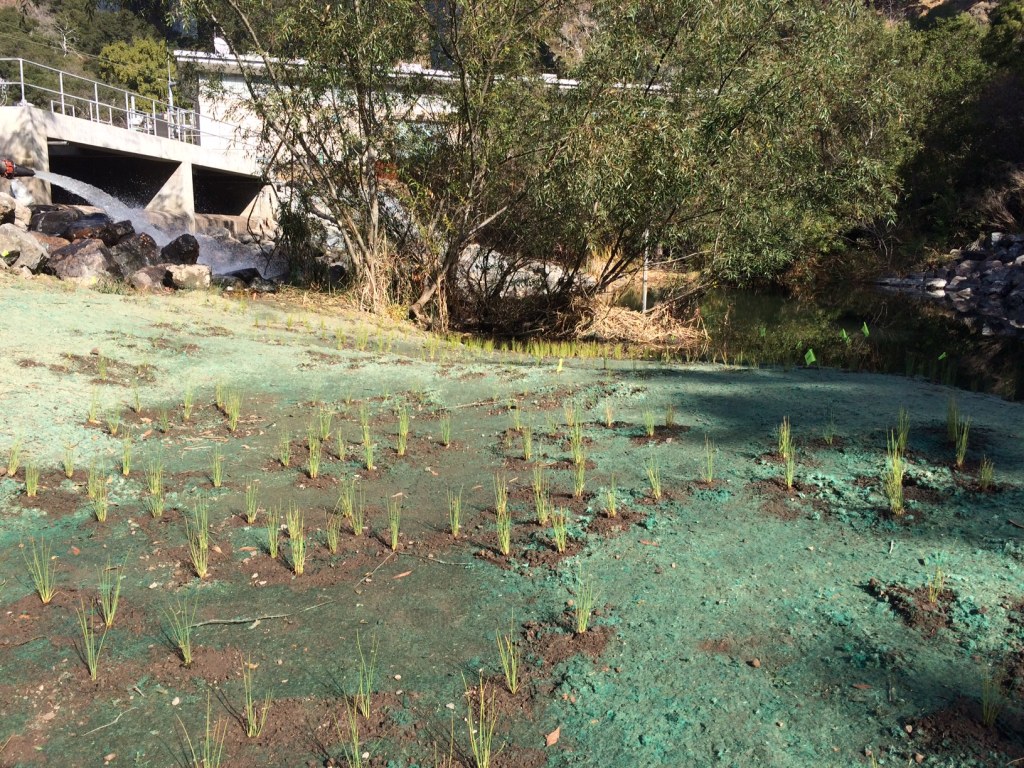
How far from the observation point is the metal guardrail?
21.5 meters

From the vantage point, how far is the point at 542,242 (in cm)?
1442

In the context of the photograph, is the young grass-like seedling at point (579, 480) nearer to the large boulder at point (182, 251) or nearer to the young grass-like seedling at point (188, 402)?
the young grass-like seedling at point (188, 402)

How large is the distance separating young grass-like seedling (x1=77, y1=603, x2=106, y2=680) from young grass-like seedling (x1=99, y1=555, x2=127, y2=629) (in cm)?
6

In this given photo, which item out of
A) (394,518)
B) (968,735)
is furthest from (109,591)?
(968,735)

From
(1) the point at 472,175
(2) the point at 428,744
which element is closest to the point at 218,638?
(2) the point at 428,744

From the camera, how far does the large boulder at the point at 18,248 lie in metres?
12.0

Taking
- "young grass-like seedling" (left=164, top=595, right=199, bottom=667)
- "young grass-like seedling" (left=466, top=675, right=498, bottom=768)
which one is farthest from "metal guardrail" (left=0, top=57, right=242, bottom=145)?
"young grass-like seedling" (left=466, top=675, right=498, bottom=768)

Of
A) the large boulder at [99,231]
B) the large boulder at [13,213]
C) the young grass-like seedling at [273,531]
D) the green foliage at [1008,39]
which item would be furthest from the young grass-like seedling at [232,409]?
the green foliage at [1008,39]

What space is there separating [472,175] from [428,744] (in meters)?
11.2

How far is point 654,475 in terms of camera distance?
5078mm

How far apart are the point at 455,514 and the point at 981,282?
81.9 feet

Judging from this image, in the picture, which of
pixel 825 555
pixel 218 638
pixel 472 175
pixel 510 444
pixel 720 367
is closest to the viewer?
pixel 218 638

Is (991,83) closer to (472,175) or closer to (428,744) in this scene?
(472,175)

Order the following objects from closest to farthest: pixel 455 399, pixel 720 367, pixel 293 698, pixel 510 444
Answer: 1. pixel 293 698
2. pixel 510 444
3. pixel 455 399
4. pixel 720 367
